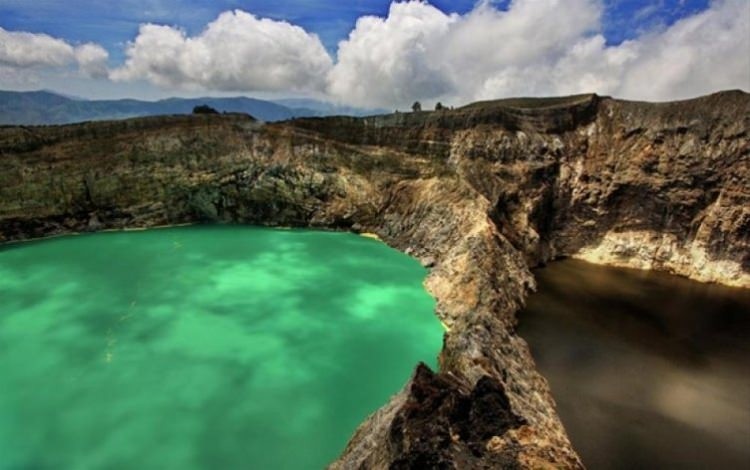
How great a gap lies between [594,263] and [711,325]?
9688 mm

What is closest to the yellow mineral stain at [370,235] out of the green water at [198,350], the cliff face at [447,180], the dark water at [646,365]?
the cliff face at [447,180]

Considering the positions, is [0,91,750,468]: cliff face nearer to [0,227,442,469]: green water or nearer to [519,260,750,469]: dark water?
[519,260,750,469]: dark water

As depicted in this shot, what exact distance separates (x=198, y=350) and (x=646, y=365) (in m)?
18.4

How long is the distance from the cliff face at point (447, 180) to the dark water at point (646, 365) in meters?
3.23

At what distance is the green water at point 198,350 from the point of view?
13344 millimetres

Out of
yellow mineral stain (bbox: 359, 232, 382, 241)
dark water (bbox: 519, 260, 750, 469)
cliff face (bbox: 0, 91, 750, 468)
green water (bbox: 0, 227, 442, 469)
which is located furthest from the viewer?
yellow mineral stain (bbox: 359, 232, 382, 241)

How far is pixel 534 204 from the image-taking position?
109ft

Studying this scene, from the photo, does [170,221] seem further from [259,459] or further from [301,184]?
[259,459]

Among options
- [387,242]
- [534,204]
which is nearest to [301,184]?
[387,242]

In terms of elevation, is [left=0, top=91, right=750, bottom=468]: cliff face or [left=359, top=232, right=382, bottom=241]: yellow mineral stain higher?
[left=0, top=91, right=750, bottom=468]: cliff face

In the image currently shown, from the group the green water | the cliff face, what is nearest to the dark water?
the cliff face

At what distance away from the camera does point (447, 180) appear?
3319 centimetres

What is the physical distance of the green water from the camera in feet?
43.8

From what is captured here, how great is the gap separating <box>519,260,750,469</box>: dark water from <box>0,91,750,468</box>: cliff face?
3.23 m
